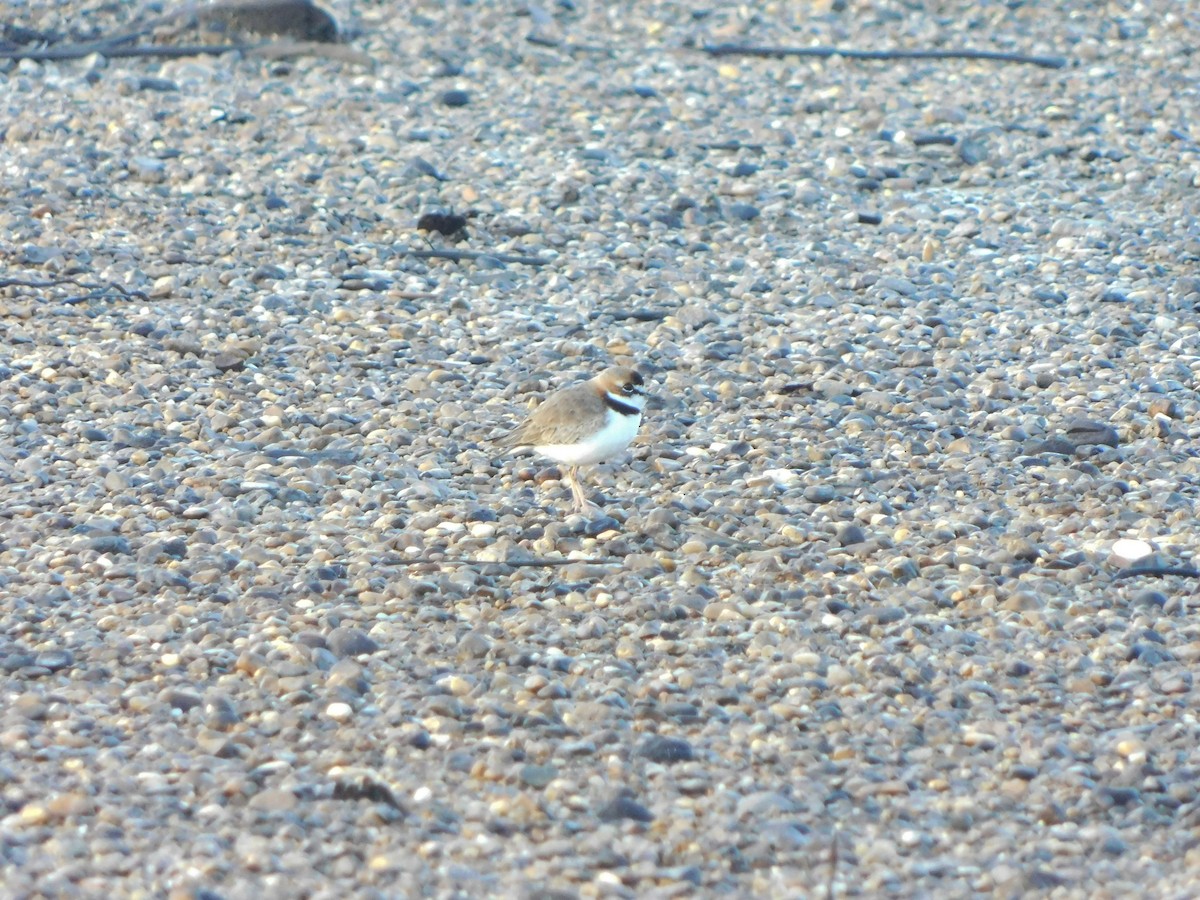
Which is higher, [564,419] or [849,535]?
[564,419]

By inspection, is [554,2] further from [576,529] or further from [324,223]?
[576,529]

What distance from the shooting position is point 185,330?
7.80 metres

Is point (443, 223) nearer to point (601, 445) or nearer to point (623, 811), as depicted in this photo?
point (601, 445)

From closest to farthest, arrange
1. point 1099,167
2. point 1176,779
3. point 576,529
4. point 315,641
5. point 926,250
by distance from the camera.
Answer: point 1176,779 → point 315,641 → point 576,529 → point 926,250 → point 1099,167

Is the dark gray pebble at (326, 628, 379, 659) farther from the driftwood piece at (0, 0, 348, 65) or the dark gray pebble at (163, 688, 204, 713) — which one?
the driftwood piece at (0, 0, 348, 65)

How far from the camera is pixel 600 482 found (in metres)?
6.49

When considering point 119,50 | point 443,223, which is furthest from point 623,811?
point 119,50

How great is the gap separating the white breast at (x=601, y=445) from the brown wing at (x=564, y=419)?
2 centimetres

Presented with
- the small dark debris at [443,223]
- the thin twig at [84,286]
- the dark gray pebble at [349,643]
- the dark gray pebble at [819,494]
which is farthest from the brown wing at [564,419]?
the small dark debris at [443,223]

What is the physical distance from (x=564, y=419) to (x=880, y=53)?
7231mm

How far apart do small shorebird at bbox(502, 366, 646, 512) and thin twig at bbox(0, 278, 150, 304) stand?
2940mm

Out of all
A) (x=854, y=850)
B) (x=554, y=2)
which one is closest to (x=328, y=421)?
(x=854, y=850)

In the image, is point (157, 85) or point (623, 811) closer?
point (623, 811)

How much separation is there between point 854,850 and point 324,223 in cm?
594
